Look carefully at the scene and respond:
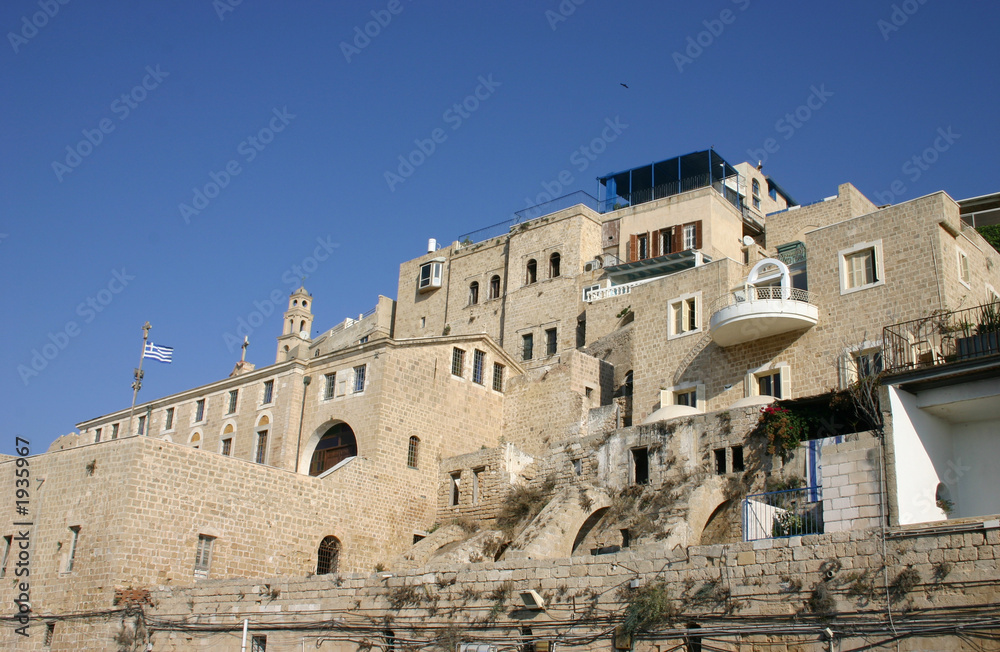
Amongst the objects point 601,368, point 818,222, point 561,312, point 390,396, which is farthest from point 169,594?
point 818,222

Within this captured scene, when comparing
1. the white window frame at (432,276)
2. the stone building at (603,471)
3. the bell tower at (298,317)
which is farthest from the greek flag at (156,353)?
the bell tower at (298,317)

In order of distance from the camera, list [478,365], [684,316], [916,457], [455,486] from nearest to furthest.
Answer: [916,457] < [684,316] < [455,486] < [478,365]

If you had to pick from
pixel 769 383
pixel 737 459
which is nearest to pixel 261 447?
pixel 769 383

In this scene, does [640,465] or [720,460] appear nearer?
[720,460]

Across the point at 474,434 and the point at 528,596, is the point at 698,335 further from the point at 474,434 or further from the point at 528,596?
the point at 528,596

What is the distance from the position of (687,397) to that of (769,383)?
267 centimetres

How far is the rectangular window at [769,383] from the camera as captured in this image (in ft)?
85.3

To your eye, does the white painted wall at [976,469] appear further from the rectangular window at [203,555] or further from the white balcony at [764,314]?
the rectangular window at [203,555]

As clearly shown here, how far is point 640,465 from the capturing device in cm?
2500

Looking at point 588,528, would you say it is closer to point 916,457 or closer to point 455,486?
point 455,486

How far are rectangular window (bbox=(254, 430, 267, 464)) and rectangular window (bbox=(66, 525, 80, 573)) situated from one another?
328 inches

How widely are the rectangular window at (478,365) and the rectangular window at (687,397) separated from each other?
23.9 ft

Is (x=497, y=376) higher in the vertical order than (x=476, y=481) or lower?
higher

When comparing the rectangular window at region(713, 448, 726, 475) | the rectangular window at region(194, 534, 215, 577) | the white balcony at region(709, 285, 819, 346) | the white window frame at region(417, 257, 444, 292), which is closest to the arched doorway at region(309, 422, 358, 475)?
the rectangular window at region(194, 534, 215, 577)
